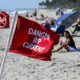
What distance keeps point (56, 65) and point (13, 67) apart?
3.38 feet

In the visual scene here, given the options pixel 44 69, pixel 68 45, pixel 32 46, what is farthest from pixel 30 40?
pixel 68 45

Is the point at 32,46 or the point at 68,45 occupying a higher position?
the point at 32,46

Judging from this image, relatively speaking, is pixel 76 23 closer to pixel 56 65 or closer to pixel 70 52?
pixel 70 52

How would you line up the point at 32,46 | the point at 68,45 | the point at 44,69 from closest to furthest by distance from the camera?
the point at 32,46 < the point at 44,69 < the point at 68,45

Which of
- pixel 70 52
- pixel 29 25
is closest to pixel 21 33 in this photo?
pixel 29 25

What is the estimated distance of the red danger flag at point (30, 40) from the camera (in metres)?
5.52

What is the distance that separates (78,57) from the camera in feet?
33.8

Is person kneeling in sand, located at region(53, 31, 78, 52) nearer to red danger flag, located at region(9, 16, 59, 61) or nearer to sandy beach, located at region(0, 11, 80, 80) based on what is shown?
sandy beach, located at region(0, 11, 80, 80)

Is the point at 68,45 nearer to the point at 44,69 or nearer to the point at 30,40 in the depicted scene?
the point at 44,69

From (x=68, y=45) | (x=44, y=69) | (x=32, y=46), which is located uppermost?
(x=32, y=46)

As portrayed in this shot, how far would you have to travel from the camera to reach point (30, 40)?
5531 millimetres

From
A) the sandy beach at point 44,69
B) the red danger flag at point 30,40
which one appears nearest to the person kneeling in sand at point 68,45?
the sandy beach at point 44,69

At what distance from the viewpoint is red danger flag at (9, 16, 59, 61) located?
5.52 meters

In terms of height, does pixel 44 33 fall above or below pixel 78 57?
above
